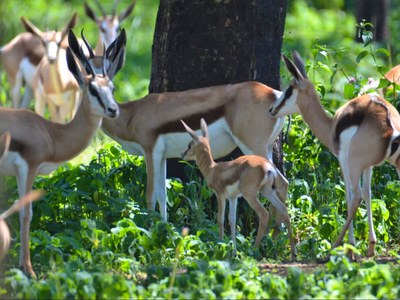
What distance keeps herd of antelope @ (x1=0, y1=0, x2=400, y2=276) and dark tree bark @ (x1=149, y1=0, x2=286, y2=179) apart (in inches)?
16.4

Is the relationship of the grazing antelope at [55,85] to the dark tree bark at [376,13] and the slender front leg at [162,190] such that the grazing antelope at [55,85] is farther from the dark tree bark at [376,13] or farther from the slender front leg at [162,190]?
the dark tree bark at [376,13]

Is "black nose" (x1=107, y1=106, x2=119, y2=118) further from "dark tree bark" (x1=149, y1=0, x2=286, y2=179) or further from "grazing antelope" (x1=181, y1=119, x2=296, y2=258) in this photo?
"dark tree bark" (x1=149, y1=0, x2=286, y2=179)

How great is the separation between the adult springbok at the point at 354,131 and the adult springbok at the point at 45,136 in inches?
51.7

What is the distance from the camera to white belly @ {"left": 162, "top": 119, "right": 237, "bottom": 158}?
18.5 ft

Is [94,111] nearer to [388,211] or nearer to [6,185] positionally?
[6,185]

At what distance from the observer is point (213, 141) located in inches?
223

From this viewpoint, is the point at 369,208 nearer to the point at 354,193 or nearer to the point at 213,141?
the point at 354,193

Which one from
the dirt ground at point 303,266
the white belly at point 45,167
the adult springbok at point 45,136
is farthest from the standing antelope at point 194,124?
the dirt ground at point 303,266

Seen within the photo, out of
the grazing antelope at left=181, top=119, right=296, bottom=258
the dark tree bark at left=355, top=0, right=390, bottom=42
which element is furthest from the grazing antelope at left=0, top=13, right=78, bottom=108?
the grazing antelope at left=181, top=119, right=296, bottom=258

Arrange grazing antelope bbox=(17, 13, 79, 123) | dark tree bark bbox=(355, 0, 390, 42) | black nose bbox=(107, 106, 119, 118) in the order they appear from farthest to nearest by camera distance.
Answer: dark tree bark bbox=(355, 0, 390, 42) → grazing antelope bbox=(17, 13, 79, 123) → black nose bbox=(107, 106, 119, 118)

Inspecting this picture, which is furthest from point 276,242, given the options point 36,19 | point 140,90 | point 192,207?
point 36,19

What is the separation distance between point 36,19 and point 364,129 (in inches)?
472

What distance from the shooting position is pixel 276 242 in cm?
527

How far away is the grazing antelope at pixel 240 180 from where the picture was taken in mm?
4949
